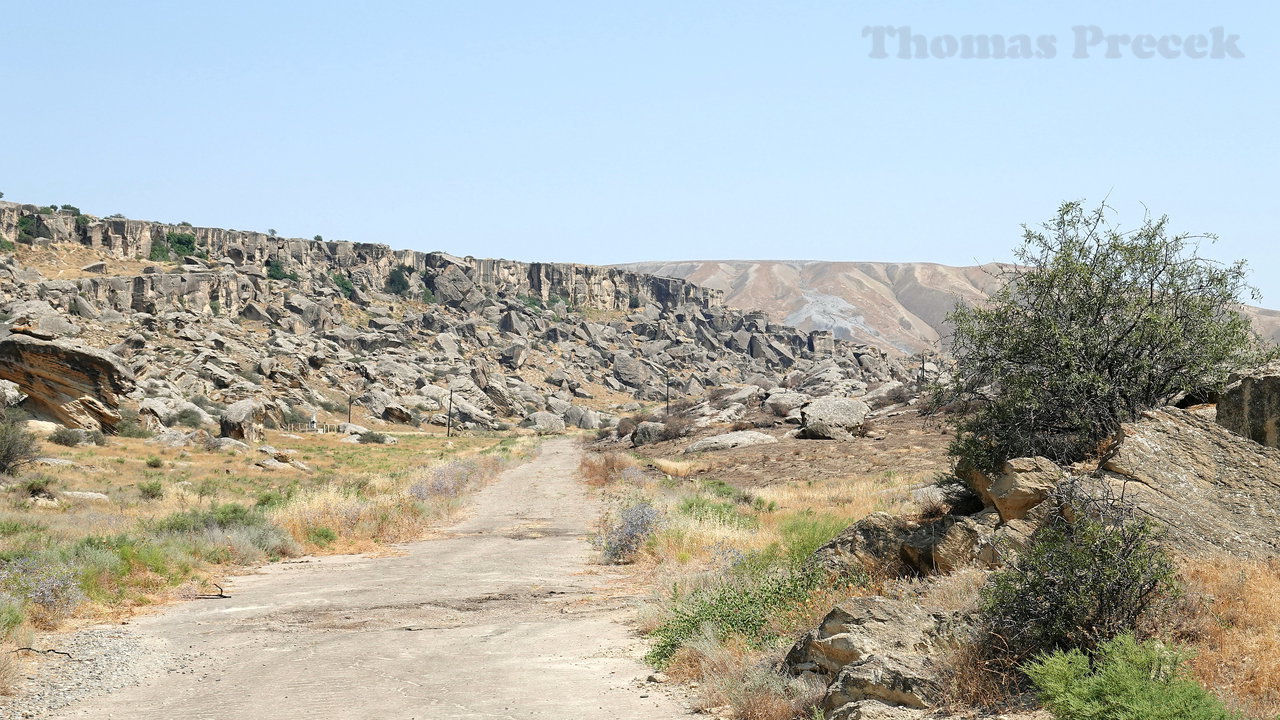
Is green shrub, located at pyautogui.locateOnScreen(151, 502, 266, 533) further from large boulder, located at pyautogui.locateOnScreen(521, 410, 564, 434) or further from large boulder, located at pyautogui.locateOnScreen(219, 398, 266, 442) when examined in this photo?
large boulder, located at pyautogui.locateOnScreen(521, 410, 564, 434)

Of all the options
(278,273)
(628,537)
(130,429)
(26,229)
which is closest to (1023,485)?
(628,537)

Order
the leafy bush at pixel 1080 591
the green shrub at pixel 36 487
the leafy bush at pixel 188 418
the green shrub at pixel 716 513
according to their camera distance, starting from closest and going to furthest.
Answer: the leafy bush at pixel 1080 591 < the green shrub at pixel 716 513 < the green shrub at pixel 36 487 < the leafy bush at pixel 188 418

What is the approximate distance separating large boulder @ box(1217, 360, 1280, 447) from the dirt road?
7.58 metres

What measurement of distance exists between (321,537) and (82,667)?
11.3m

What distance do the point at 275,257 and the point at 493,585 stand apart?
141262mm

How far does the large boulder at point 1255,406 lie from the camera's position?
10.1 meters

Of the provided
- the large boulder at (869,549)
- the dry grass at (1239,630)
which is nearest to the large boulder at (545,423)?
the large boulder at (869,549)

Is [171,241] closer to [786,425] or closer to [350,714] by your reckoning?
[786,425]

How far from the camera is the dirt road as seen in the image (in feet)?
26.2

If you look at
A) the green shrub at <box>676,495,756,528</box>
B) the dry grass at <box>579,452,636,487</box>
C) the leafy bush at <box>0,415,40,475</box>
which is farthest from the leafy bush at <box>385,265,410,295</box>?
the green shrub at <box>676,495,756,528</box>

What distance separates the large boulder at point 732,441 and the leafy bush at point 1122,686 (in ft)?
137

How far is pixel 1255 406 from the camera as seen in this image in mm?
10297

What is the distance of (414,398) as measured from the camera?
322ft

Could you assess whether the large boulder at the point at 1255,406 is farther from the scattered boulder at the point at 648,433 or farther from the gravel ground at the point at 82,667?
the scattered boulder at the point at 648,433
